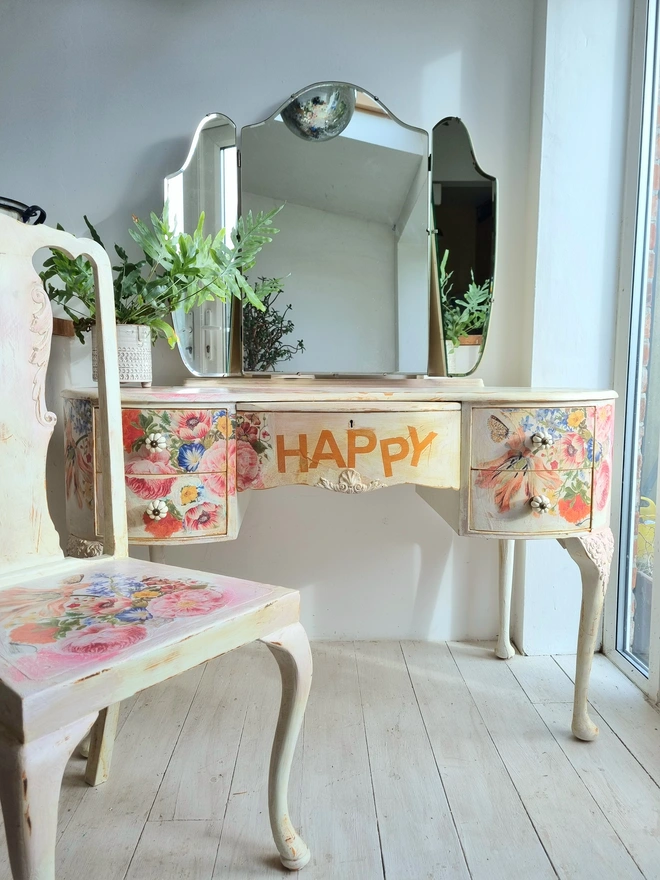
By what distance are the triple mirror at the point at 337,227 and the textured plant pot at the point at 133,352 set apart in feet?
0.67

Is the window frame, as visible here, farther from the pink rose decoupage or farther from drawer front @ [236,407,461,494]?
the pink rose decoupage

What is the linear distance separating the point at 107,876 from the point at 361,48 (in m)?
1.85

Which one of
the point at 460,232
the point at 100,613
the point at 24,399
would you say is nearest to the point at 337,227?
the point at 460,232

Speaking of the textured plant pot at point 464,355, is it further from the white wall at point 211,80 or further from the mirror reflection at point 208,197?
the mirror reflection at point 208,197

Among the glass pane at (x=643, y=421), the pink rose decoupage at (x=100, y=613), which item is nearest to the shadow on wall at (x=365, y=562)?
the glass pane at (x=643, y=421)

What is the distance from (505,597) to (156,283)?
1.17 m

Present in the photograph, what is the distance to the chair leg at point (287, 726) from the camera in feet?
3.19

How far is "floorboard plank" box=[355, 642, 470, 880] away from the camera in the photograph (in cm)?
106

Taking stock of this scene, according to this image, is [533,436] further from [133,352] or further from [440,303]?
[133,352]

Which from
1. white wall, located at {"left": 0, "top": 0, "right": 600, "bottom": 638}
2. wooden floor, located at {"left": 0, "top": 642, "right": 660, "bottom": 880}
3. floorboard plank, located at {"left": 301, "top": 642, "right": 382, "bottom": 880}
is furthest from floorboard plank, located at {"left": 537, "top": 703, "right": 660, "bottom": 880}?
white wall, located at {"left": 0, "top": 0, "right": 600, "bottom": 638}

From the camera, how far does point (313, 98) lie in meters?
1.73

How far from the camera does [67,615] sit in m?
0.86

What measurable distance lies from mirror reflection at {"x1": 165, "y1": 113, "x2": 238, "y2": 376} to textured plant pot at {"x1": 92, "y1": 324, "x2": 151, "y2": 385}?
20 cm

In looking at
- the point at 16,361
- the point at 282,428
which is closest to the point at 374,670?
the point at 282,428
